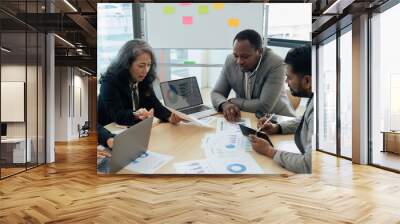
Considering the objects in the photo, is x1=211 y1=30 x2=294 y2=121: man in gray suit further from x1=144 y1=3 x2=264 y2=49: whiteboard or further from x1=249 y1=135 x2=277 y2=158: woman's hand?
x1=249 y1=135 x2=277 y2=158: woman's hand

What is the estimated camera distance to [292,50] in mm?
6641

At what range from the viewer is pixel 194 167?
6.70m

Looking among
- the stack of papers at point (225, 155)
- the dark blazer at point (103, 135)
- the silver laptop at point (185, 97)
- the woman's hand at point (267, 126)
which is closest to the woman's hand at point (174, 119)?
the silver laptop at point (185, 97)

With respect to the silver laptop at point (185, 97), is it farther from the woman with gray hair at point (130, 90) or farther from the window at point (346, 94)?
the window at point (346, 94)

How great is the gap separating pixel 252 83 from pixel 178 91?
1.28 metres

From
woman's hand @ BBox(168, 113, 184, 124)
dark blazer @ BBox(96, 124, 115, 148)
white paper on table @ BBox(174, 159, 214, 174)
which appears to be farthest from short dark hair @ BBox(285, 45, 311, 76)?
dark blazer @ BBox(96, 124, 115, 148)

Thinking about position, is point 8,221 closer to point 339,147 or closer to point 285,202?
point 285,202

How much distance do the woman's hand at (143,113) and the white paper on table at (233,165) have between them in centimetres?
130

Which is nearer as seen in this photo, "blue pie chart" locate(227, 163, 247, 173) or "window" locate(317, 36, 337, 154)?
"blue pie chart" locate(227, 163, 247, 173)

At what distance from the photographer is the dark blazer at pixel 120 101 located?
21.3 ft

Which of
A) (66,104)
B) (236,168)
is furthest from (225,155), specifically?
(66,104)

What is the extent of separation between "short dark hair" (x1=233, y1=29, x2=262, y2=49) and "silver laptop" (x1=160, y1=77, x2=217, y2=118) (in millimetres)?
1075

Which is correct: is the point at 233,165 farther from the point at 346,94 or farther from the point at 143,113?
the point at 346,94

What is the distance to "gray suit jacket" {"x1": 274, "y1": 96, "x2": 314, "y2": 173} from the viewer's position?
6.61 m
